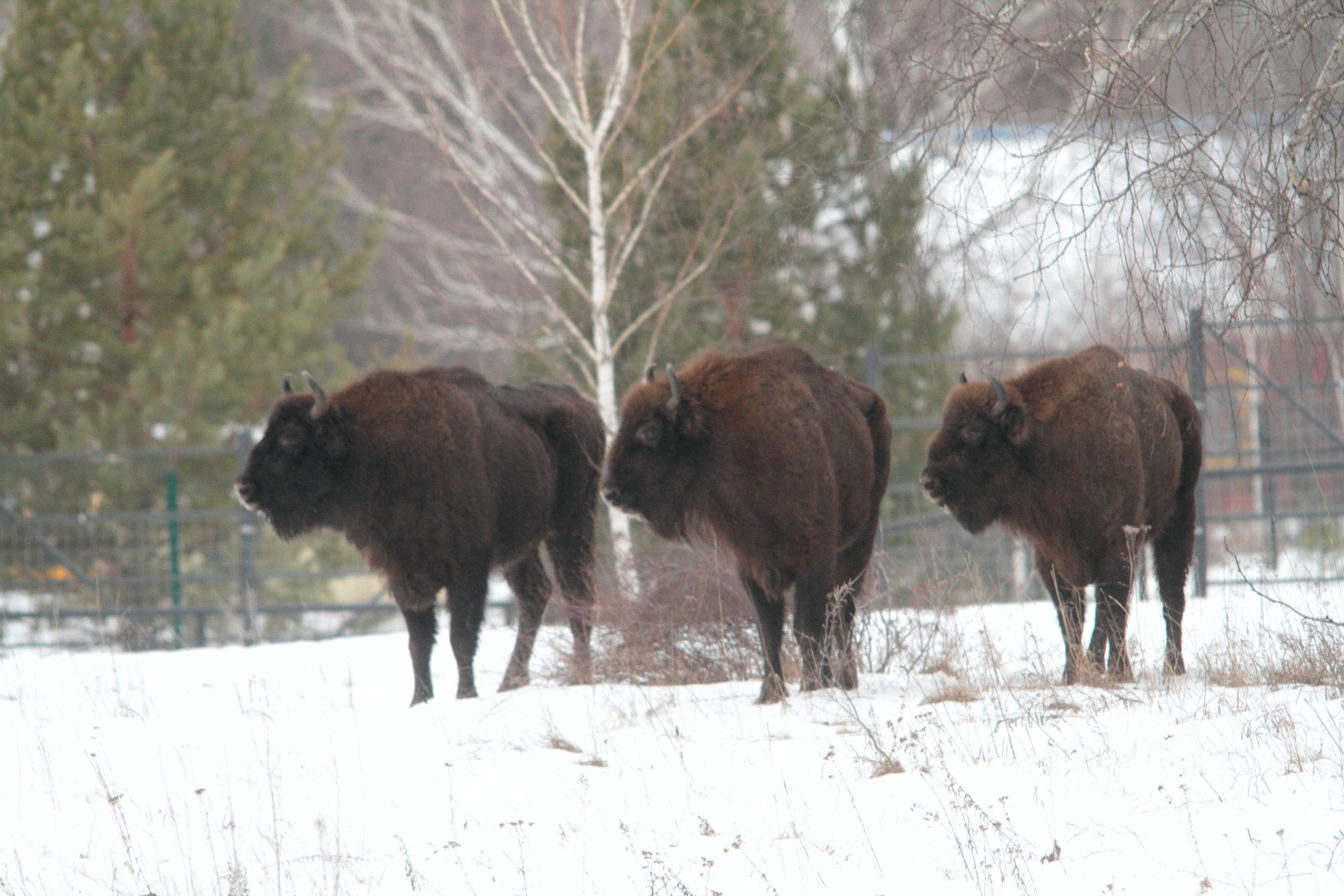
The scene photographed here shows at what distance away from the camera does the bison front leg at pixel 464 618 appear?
7.78 meters

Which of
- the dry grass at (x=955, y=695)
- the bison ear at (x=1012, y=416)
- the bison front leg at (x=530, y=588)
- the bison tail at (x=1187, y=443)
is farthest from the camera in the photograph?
the bison front leg at (x=530, y=588)

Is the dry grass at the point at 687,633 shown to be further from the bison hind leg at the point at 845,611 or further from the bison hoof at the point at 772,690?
the bison hoof at the point at 772,690

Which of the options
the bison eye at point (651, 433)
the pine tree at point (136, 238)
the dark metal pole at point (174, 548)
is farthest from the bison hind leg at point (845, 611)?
the pine tree at point (136, 238)

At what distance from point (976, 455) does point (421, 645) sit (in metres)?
3.24

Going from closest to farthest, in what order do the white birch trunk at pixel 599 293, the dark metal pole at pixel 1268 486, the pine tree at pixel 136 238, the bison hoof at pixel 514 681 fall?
the bison hoof at pixel 514 681 → the dark metal pole at pixel 1268 486 → the white birch trunk at pixel 599 293 → the pine tree at pixel 136 238

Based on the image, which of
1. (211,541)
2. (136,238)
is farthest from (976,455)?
(211,541)

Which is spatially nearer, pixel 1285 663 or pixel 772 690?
pixel 1285 663

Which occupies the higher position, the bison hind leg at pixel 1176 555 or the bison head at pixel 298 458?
the bison head at pixel 298 458

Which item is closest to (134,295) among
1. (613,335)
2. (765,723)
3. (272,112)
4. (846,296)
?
(272,112)

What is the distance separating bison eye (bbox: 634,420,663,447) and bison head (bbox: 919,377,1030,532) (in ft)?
4.56

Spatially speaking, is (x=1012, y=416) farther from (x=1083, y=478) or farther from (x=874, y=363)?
(x=874, y=363)

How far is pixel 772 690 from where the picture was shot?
21.4 ft

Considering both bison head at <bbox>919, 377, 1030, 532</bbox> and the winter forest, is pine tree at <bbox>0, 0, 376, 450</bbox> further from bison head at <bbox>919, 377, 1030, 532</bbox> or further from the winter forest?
bison head at <bbox>919, 377, 1030, 532</bbox>

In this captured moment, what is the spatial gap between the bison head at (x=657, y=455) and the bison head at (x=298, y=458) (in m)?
1.71
